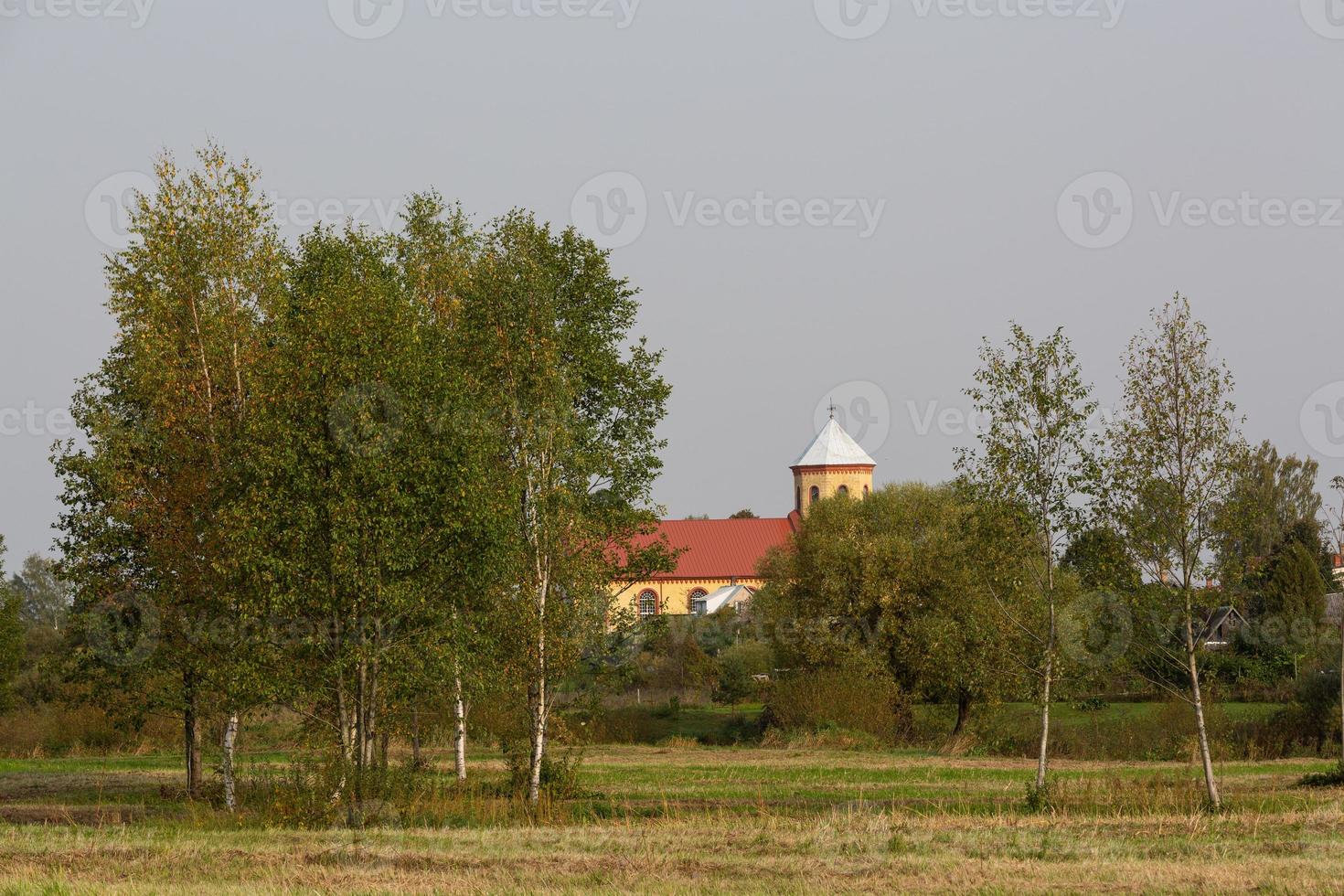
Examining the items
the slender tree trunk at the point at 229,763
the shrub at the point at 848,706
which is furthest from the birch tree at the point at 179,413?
the shrub at the point at 848,706

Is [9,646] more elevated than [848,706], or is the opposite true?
[9,646]

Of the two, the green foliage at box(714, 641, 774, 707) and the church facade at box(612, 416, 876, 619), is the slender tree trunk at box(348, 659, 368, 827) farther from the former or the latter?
the church facade at box(612, 416, 876, 619)

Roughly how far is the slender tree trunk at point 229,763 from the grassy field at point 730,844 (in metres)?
0.77

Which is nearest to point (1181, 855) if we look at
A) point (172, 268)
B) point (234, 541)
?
point (234, 541)

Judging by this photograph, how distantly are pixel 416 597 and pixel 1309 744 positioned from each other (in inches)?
1308

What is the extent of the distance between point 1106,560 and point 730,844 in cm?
1064

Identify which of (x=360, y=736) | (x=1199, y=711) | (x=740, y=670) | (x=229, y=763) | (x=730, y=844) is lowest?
(x=730, y=844)

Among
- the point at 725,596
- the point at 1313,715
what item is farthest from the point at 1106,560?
the point at 725,596

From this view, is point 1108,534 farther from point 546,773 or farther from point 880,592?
point 880,592

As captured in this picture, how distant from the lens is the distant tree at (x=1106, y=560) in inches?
1030

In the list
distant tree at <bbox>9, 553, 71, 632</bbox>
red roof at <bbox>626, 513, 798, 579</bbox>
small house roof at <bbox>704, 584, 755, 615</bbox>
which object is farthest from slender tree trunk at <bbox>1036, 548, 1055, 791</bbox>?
distant tree at <bbox>9, 553, 71, 632</bbox>

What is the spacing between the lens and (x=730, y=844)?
65.9 feet

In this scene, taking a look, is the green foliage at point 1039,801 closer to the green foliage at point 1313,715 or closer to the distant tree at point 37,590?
the green foliage at point 1313,715

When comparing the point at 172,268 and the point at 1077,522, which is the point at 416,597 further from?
the point at 1077,522
